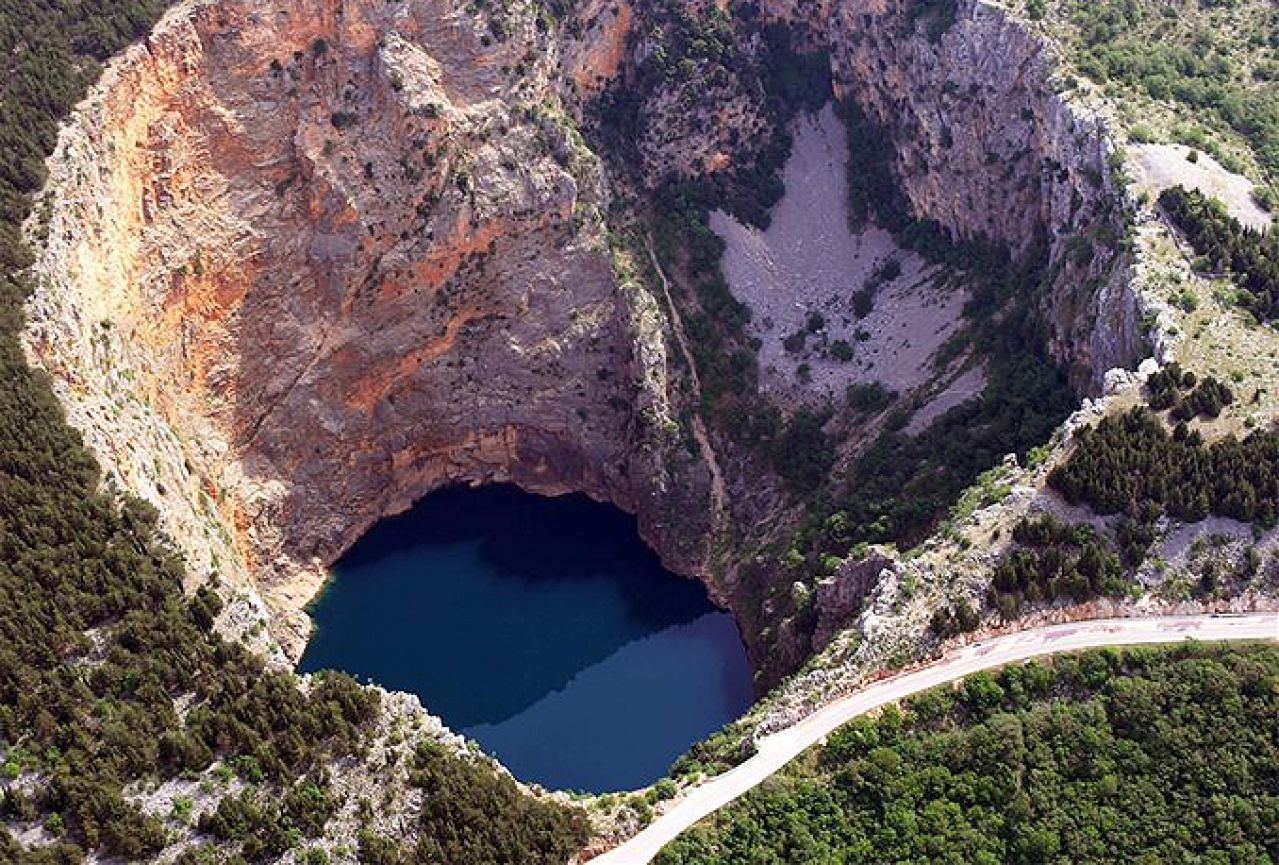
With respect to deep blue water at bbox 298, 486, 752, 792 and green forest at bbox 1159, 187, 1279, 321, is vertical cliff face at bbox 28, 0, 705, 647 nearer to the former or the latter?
deep blue water at bbox 298, 486, 752, 792

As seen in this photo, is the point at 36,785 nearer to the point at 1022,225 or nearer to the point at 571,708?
the point at 571,708

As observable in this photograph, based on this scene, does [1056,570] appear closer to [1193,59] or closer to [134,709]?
[134,709]

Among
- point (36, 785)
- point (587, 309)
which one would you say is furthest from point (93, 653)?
point (587, 309)

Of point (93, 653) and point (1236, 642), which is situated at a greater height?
point (93, 653)

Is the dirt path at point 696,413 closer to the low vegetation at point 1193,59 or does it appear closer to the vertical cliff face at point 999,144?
the vertical cliff face at point 999,144

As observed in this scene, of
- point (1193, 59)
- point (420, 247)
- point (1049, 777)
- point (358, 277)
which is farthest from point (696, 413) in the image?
point (1049, 777)

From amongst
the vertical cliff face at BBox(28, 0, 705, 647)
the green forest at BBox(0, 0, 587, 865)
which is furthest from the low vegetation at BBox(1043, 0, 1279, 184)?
the green forest at BBox(0, 0, 587, 865)
